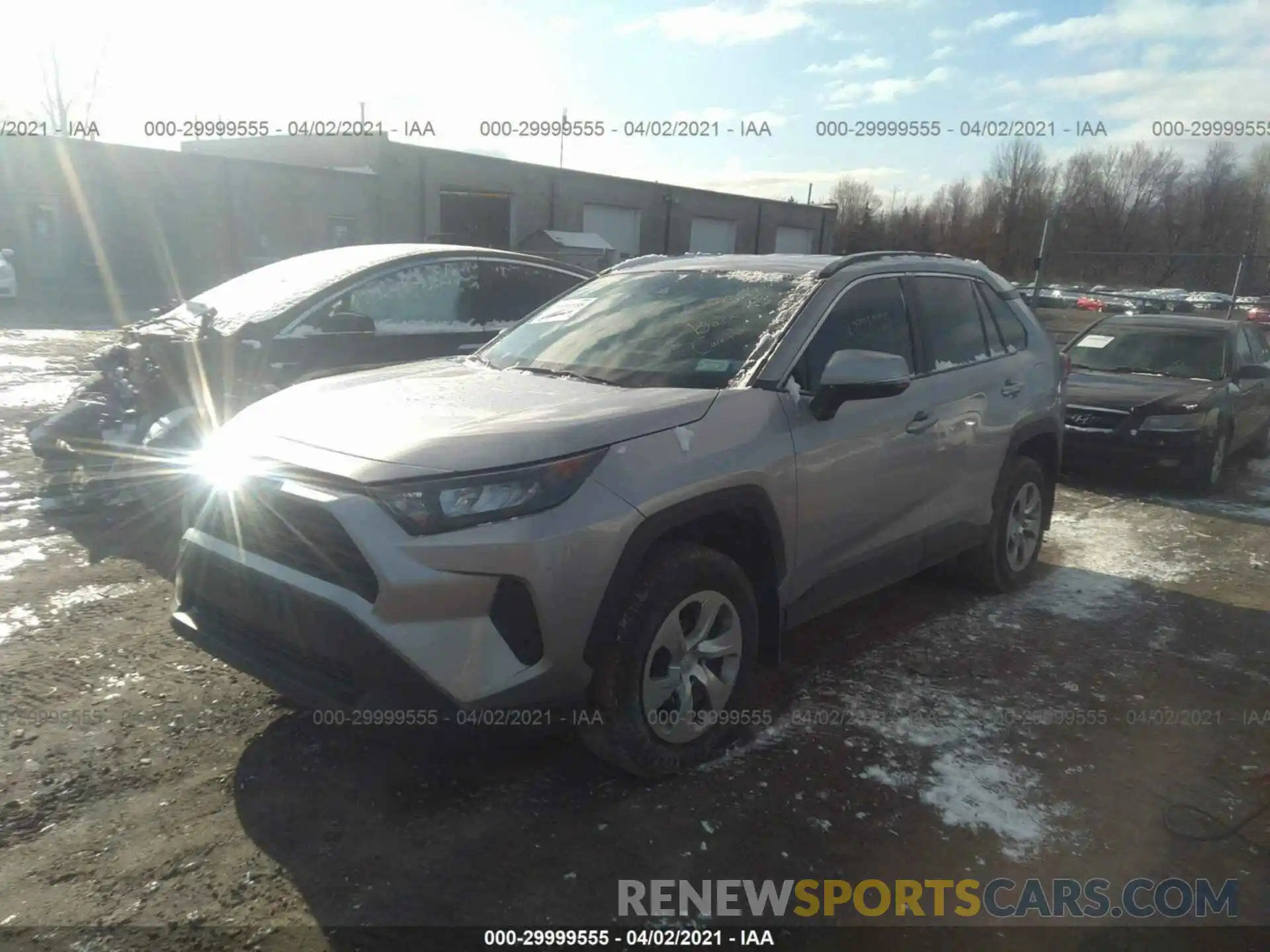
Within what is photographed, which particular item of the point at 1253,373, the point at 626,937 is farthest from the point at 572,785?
the point at 1253,373

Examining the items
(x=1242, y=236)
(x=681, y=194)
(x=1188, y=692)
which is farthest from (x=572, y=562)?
(x=681, y=194)

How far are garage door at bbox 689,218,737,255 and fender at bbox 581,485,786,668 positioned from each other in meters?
35.2

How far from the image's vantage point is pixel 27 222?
24.2 m

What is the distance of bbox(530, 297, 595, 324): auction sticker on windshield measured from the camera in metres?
4.39

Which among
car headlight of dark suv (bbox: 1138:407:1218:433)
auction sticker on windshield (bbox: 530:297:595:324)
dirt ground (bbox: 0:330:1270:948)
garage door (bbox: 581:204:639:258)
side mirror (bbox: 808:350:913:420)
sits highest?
garage door (bbox: 581:204:639:258)

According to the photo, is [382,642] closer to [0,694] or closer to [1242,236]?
[0,694]

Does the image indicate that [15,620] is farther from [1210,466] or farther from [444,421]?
[1210,466]

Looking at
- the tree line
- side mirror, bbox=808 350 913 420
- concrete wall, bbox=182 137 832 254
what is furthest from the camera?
concrete wall, bbox=182 137 832 254

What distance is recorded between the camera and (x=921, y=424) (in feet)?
13.6

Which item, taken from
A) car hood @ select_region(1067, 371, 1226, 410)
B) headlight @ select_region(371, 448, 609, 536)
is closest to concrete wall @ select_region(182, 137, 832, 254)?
car hood @ select_region(1067, 371, 1226, 410)

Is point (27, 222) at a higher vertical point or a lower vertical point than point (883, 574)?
higher

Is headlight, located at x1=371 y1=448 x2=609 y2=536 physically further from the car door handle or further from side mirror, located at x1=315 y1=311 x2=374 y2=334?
side mirror, located at x1=315 y1=311 x2=374 y2=334

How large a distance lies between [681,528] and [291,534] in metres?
1.25

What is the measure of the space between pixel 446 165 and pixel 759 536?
92.9 ft
